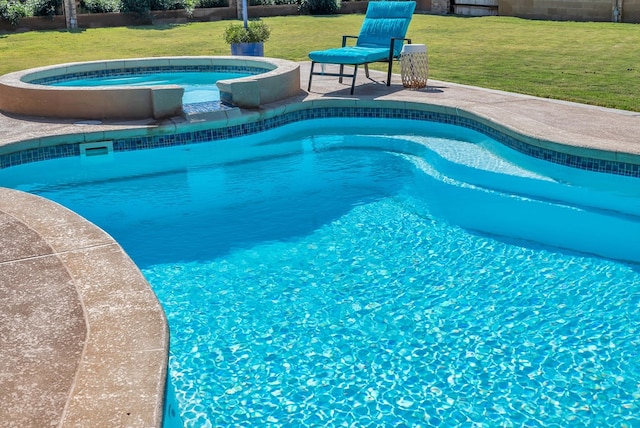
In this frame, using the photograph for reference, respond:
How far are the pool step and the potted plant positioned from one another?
10.4 ft

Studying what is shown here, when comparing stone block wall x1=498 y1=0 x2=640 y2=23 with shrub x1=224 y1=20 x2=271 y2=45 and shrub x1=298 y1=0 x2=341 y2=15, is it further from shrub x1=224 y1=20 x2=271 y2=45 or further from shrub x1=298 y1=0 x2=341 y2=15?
shrub x1=224 y1=20 x2=271 y2=45

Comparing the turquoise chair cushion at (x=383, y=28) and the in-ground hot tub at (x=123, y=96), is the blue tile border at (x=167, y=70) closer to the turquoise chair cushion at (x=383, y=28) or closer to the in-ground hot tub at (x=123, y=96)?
the in-ground hot tub at (x=123, y=96)

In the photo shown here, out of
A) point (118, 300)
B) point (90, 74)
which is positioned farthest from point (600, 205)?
point (90, 74)

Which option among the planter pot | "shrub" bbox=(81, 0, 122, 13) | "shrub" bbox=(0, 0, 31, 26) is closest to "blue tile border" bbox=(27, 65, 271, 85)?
A: the planter pot

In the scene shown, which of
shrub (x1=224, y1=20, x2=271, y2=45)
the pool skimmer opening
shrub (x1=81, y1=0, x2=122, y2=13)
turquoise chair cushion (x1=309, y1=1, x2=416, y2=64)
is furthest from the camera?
shrub (x1=81, y1=0, x2=122, y2=13)

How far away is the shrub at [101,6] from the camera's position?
19.9m

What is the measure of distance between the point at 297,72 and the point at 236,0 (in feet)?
43.7

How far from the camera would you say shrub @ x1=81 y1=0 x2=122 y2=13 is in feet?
65.2

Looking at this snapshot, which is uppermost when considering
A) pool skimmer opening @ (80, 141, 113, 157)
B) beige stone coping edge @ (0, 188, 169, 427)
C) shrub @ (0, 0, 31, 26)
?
shrub @ (0, 0, 31, 26)

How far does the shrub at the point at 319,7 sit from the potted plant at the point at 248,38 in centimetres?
1085

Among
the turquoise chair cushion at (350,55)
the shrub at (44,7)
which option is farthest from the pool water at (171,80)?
the shrub at (44,7)

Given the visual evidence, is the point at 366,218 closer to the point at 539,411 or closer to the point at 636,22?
the point at 539,411

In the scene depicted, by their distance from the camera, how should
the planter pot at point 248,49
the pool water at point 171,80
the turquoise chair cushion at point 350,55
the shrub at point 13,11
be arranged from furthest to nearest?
the shrub at point 13,11
the planter pot at point 248,49
the pool water at point 171,80
the turquoise chair cushion at point 350,55

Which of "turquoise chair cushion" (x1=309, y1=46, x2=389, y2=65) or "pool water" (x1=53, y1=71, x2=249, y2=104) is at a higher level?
"turquoise chair cushion" (x1=309, y1=46, x2=389, y2=65)
